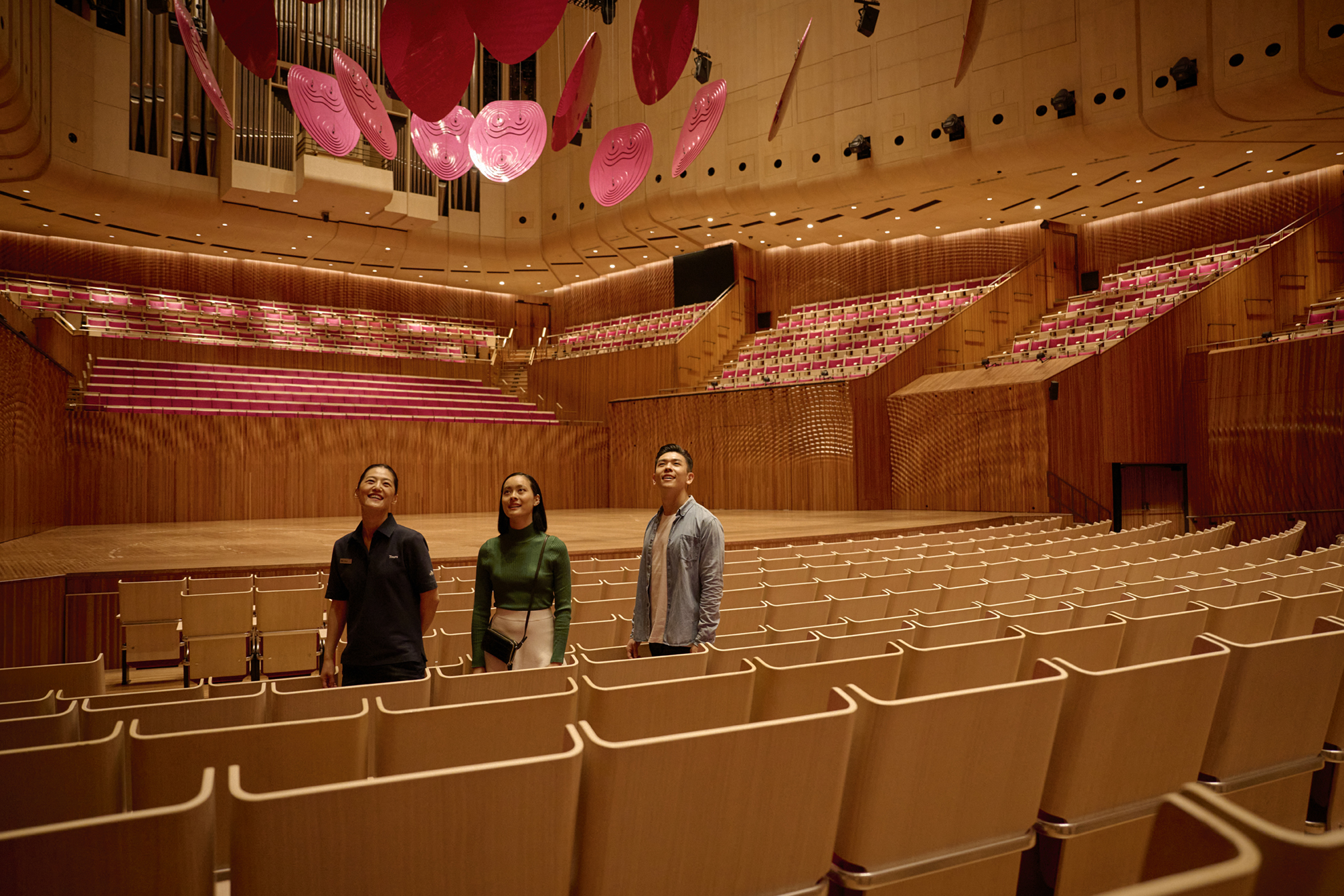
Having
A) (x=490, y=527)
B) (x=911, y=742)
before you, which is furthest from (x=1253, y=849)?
(x=490, y=527)

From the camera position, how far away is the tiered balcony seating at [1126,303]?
10062 millimetres

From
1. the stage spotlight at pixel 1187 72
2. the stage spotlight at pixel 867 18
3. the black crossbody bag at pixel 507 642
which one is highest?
the stage spotlight at pixel 867 18

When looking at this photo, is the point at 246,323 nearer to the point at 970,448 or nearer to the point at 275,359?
the point at 275,359

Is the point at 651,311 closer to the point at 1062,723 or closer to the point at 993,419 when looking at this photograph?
the point at 993,419

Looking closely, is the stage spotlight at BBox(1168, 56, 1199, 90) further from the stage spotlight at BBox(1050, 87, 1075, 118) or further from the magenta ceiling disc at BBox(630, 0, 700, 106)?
the magenta ceiling disc at BBox(630, 0, 700, 106)

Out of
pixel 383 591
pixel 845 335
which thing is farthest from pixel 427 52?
pixel 845 335

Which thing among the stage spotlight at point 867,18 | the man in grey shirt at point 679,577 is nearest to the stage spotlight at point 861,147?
the stage spotlight at point 867,18

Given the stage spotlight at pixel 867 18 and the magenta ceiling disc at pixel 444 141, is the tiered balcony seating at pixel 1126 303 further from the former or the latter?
the magenta ceiling disc at pixel 444 141

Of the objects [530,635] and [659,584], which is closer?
[530,635]

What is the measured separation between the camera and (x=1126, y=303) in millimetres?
11000

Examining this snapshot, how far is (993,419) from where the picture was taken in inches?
388

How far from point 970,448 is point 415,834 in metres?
9.95

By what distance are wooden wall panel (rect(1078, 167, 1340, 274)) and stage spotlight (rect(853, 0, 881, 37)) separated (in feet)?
18.7

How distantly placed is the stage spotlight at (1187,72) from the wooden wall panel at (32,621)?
35.2 feet
